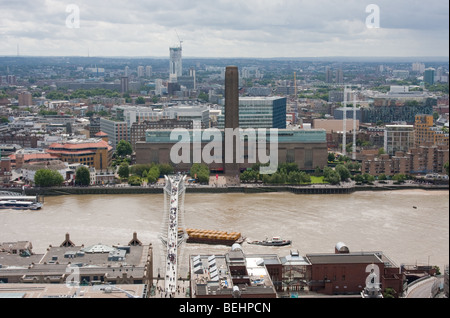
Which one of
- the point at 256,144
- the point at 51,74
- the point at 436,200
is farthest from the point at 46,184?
the point at 51,74

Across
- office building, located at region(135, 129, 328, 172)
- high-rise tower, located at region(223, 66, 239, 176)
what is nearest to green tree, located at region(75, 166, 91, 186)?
office building, located at region(135, 129, 328, 172)

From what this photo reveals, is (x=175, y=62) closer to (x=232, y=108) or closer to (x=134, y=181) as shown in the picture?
(x=232, y=108)

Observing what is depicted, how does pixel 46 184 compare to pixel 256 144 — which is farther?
pixel 256 144

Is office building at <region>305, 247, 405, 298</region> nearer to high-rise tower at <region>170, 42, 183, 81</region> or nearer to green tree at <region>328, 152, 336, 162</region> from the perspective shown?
green tree at <region>328, 152, 336, 162</region>

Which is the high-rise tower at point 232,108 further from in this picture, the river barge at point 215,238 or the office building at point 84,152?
the river barge at point 215,238

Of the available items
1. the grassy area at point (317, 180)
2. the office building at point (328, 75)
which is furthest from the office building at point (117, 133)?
the office building at point (328, 75)

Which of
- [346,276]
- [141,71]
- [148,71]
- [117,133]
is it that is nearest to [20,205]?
[346,276]
